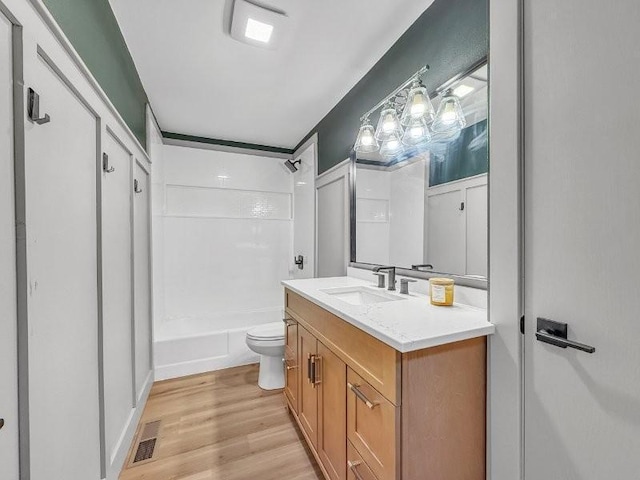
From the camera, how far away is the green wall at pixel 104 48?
1.02 metres

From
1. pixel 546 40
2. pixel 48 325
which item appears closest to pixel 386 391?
pixel 48 325

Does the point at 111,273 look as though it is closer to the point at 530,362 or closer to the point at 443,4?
the point at 530,362

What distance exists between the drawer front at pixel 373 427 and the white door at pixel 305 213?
1.89 m

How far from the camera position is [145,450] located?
163 cm

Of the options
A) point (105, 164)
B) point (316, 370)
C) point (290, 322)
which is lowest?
point (316, 370)

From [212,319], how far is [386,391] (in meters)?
2.81

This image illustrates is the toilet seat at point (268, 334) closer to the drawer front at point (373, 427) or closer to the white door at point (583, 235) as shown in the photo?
the drawer front at point (373, 427)

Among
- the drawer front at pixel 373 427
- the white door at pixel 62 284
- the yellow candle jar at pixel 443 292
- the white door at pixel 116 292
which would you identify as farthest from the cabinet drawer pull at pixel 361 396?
the white door at pixel 116 292

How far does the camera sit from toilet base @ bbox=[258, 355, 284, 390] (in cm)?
229

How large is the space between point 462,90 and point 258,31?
113cm

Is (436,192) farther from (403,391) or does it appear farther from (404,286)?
(403,391)

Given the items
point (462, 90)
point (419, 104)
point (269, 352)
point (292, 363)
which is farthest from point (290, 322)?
point (462, 90)

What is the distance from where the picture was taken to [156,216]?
2.77 meters

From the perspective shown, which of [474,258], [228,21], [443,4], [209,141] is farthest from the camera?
[209,141]
